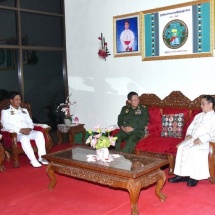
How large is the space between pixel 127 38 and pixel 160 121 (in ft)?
5.65

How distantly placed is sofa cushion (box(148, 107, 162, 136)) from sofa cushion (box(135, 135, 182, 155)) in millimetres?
251

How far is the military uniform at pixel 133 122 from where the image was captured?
199 inches

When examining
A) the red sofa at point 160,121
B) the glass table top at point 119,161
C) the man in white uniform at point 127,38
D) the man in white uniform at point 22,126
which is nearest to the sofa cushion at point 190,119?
the red sofa at point 160,121

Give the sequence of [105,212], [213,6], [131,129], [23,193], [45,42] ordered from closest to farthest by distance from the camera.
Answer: [105,212]
[23,193]
[213,6]
[131,129]
[45,42]

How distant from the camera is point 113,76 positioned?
6.24 metres

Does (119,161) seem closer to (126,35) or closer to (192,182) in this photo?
(192,182)

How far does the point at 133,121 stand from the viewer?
17.1 feet

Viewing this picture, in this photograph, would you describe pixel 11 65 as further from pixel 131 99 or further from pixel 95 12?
pixel 131 99

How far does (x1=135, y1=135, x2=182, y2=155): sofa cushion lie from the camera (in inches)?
180

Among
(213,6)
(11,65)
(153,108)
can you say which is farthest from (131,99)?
(11,65)

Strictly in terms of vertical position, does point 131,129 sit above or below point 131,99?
below

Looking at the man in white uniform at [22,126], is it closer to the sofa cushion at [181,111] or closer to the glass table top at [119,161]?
the glass table top at [119,161]

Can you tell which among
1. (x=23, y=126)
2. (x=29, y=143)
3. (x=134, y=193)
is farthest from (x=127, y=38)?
(x=134, y=193)

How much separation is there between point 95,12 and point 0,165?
3.40m
